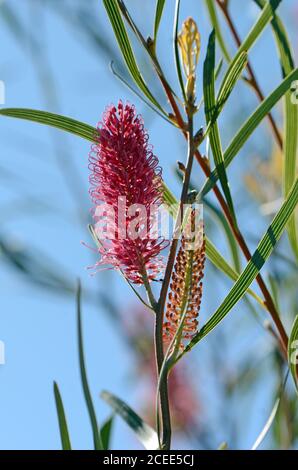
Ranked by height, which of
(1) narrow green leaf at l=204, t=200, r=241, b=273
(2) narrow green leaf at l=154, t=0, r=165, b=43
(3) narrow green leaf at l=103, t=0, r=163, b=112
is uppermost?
(2) narrow green leaf at l=154, t=0, r=165, b=43

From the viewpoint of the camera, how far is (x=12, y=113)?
585 millimetres

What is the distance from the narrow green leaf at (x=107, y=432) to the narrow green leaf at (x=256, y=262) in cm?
20

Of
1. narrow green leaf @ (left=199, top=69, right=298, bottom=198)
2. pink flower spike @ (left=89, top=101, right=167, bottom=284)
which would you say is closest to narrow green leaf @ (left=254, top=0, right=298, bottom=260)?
narrow green leaf @ (left=199, top=69, right=298, bottom=198)

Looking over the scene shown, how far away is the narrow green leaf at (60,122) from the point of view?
591mm

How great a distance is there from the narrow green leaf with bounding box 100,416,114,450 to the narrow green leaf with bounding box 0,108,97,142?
27 cm

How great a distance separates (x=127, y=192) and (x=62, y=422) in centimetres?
18

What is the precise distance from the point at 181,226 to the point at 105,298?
1.08m

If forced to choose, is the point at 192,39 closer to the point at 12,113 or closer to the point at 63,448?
the point at 12,113

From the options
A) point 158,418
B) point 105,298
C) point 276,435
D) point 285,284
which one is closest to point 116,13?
point 158,418

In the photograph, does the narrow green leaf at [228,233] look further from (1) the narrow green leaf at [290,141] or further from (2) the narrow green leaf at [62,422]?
(2) the narrow green leaf at [62,422]

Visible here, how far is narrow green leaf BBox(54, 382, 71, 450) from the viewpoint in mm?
591

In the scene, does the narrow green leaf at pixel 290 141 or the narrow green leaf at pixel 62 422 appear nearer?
the narrow green leaf at pixel 62 422

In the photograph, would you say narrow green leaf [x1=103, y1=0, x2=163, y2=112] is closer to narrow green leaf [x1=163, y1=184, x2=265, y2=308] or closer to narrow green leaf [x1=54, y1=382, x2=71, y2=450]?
narrow green leaf [x1=163, y1=184, x2=265, y2=308]

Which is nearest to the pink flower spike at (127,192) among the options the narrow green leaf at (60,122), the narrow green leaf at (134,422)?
the narrow green leaf at (60,122)
